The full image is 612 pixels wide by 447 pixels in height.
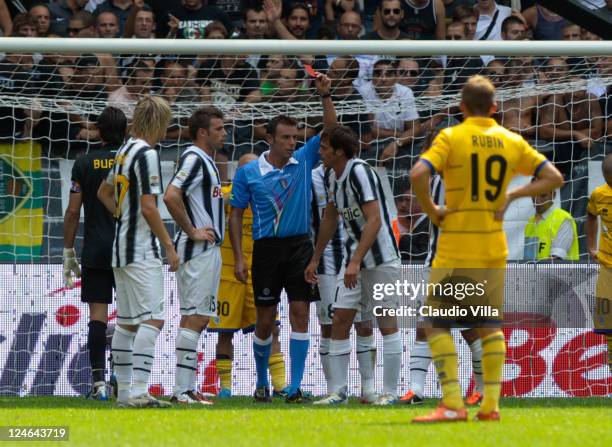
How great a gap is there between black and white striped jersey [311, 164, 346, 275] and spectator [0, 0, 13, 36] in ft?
18.3

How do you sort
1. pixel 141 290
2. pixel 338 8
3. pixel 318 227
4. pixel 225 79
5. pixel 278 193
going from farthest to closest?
pixel 338 8, pixel 225 79, pixel 318 227, pixel 278 193, pixel 141 290

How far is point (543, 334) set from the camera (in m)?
10.7

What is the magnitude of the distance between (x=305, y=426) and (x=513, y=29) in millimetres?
8241

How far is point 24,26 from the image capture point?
13.4 metres

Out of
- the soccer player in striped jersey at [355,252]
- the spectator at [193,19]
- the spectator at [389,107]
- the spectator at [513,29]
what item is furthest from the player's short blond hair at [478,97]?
the spectator at [193,19]

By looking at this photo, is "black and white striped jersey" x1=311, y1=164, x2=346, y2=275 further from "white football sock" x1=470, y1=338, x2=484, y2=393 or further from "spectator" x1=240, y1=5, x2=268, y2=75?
"spectator" x1=240, y1=5, x2=268, y2=75

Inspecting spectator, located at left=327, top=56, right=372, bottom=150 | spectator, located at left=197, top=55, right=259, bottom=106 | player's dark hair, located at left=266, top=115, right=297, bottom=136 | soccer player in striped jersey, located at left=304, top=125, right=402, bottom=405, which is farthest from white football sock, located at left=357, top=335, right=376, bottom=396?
spectator, located at left=197, top=55, right=259, bottom=106

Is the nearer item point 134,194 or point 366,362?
point 134,194

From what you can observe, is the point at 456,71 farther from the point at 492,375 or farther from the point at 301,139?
the point at 492,375

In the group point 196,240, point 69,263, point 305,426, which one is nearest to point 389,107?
point 196,240

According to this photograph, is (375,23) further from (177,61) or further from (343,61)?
(177,61)

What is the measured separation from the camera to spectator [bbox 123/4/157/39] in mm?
13609

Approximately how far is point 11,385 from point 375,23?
21.5 ft

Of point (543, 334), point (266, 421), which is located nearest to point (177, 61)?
point (543, 334)
